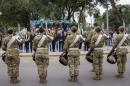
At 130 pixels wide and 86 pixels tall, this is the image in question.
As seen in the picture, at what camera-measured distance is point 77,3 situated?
146ft

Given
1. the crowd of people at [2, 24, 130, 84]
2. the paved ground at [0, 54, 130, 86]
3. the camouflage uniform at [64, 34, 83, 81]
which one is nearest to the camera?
the paved ground at [0, 54, 130, 86]

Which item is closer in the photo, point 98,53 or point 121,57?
point 98,53

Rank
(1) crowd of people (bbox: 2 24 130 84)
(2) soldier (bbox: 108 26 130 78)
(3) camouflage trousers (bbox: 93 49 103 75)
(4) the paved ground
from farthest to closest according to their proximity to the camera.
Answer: (2) soldier (bbox: 108 26 130 78) < (3) camouflage trousers (bbox: 93 49 103 75) < (1) crowd of people (bbox: 2 24 130 84) < (4) the paved ground

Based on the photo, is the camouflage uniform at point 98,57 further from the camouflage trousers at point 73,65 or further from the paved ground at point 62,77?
the camouflage trousers at point 73,65

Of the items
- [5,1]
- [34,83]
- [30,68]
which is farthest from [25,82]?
[5,1]

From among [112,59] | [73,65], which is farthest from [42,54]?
[112,59]

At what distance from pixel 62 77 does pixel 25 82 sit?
5.26 ft

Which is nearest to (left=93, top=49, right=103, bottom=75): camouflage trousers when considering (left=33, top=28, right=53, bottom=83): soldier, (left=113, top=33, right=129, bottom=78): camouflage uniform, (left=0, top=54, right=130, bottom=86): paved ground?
(left=0, top=54, right=130, bottom=86): paved ground

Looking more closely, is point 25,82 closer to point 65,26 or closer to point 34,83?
point 34,83

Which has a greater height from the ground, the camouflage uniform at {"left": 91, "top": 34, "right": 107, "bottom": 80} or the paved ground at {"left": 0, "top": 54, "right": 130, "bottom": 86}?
the camouflage uniform at {"left": 91, "top": 34, "right": 107, "bottom": 80}

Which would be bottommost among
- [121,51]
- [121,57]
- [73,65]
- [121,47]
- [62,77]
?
[62,77]

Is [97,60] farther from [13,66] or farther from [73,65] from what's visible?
[13,66]

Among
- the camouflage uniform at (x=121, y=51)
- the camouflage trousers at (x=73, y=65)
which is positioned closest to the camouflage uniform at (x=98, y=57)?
the camouflage uniform at (x=121, y=51)

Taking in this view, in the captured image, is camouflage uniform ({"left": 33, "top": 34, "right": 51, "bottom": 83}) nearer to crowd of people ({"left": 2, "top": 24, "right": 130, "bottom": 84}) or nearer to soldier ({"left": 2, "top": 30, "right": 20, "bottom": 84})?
crowd of people ({"left": 2, "top": 24, "right": 130, "bottom": 84})
